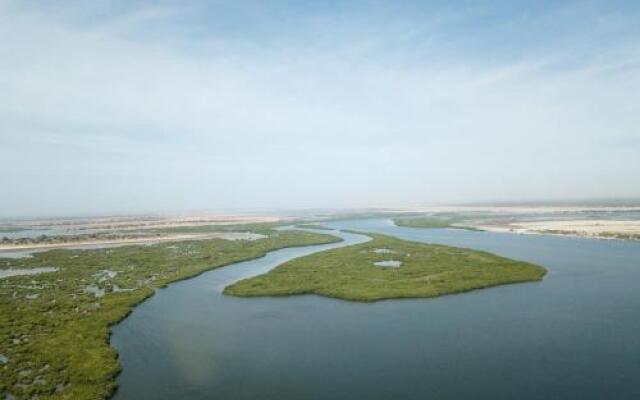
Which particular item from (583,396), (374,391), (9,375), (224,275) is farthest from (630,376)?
(224,275)

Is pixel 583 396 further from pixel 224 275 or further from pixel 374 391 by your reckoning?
pixel 224 275

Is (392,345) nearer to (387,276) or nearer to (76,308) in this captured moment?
(387,276)

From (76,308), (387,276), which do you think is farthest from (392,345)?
(76,308)

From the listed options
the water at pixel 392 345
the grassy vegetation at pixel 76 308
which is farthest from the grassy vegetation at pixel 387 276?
the grassy vegetation at pixel 76 308

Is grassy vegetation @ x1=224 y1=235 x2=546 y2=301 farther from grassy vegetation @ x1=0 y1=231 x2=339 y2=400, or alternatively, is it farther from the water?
grassy vegetation @ x1=0 y1=231 x2=339 y2=400

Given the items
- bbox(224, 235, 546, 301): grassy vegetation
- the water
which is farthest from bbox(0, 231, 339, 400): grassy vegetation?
bbox(224, 235, 546, 301): grassy vegetation

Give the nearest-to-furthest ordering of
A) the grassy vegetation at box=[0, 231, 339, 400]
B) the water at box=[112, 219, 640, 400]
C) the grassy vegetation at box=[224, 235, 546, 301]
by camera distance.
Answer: the water at box=[112, 219, 640, 400], the grassy vegetation at box=[0, 231, 339, 400], the grassy vegetation at box=[224, 235, 546, 301]
